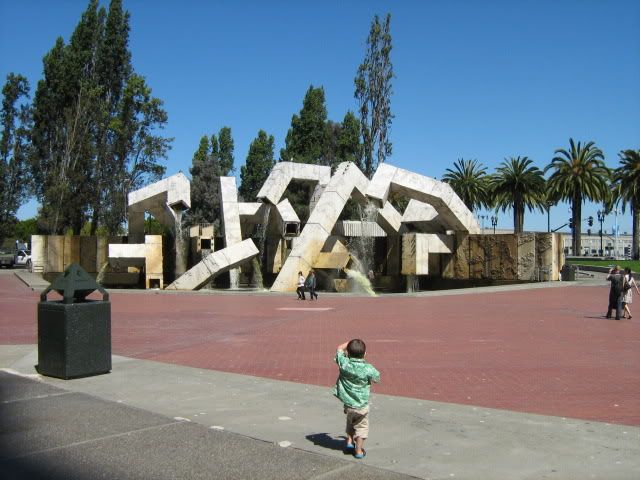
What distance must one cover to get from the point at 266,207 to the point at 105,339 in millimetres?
20130

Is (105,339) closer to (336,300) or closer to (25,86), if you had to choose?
(336,300)

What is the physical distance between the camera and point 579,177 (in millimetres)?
50312

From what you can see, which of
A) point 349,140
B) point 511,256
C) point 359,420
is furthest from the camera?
point 349,140

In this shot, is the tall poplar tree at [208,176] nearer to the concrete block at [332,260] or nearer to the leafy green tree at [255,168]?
the leafy green tree at [255,168]

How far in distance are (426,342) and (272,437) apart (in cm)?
641

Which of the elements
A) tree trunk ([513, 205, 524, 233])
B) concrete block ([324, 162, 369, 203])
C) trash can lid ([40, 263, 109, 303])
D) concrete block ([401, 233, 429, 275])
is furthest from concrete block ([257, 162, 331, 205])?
tree trunk ([513, 205, 524, 233])

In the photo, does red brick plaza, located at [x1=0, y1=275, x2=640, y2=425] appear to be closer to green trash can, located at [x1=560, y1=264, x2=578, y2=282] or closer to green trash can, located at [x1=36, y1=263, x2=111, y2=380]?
green trash can, located at [x1=36, y1=263, x2=111, y2=380]

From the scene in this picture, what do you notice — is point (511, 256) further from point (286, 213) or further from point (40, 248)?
point (40, 248)

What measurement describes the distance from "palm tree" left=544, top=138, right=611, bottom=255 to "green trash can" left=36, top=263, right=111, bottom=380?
158 ft

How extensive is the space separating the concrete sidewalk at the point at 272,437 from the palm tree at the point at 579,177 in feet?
158

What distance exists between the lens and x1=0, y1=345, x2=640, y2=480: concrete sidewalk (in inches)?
185

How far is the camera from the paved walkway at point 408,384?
5.05 metres

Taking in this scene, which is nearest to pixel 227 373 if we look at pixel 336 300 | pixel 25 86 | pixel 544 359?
pixel 544 359

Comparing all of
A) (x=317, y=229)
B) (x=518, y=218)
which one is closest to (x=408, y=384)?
(x=317, y=229)
